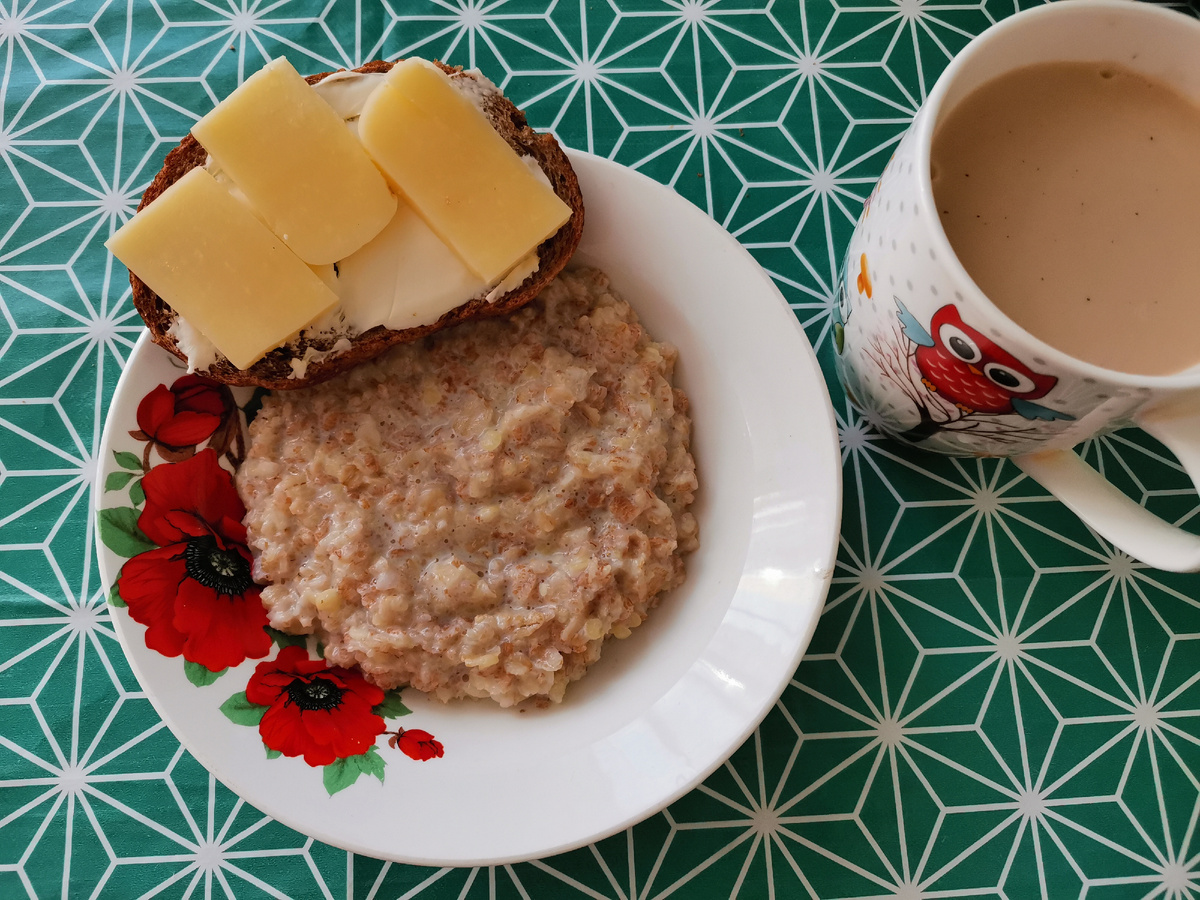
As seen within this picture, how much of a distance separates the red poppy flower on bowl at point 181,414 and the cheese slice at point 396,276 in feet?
0.85

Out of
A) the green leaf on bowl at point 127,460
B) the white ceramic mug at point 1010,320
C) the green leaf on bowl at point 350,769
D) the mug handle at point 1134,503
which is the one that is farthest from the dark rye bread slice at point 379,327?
the mug handle at point 1134,503

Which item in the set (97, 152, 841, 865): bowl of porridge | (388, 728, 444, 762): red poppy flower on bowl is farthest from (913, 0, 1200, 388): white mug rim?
(388, 728, 444, 762): red poppy flower on bowl

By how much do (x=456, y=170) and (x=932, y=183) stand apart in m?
0.61

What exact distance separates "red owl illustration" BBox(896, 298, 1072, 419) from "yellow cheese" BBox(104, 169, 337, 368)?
0.78 metres

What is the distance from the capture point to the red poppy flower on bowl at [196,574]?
1.13 metres

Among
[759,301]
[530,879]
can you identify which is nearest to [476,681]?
[530,879]

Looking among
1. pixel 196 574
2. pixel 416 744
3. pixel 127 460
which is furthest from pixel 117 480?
pixel 416 744

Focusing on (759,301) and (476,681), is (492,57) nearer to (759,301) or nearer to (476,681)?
(759,301)

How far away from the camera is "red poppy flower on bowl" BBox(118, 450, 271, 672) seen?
1134 mm

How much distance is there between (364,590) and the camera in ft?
3.77

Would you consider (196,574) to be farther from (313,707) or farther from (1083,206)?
(1083,206)

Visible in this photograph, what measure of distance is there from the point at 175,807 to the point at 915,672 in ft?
4.02

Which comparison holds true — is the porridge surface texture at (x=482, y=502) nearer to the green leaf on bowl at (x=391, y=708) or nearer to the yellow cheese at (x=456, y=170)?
the green leaf on bowl at (x=391, y=708)

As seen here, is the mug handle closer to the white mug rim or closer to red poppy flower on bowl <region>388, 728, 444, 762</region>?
the white mug rim
